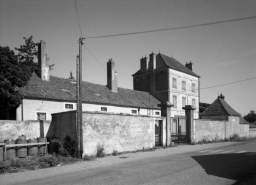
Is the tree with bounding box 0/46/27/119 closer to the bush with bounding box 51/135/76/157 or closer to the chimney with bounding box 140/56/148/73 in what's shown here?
the bush with bounding box 51/135/76/157

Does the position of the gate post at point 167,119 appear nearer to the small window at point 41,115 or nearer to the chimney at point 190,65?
the small window at point 41,115

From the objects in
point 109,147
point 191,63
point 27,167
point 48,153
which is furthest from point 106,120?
point 191,63

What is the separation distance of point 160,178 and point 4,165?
7589 mm

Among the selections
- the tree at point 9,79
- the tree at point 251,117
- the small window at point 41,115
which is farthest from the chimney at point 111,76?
the tree at point 251,117

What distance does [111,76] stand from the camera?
3027 cm

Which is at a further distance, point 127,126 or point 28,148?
point 127,126

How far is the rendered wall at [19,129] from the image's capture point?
15078 millimetres

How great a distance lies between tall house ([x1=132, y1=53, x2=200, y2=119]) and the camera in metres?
35.5

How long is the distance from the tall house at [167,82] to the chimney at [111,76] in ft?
29.1

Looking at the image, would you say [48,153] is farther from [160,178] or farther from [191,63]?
[191,63]

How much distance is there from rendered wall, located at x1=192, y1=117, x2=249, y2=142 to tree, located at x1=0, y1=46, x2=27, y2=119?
53.2 feet

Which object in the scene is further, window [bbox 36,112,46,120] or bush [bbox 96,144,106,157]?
window [bbox 36,112,46,120]

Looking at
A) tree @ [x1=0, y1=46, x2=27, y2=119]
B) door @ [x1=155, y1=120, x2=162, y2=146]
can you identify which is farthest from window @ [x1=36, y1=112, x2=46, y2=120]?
door @ [x1=155, y1=120, x2=162, y2=146]

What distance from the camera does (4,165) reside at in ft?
34.2
